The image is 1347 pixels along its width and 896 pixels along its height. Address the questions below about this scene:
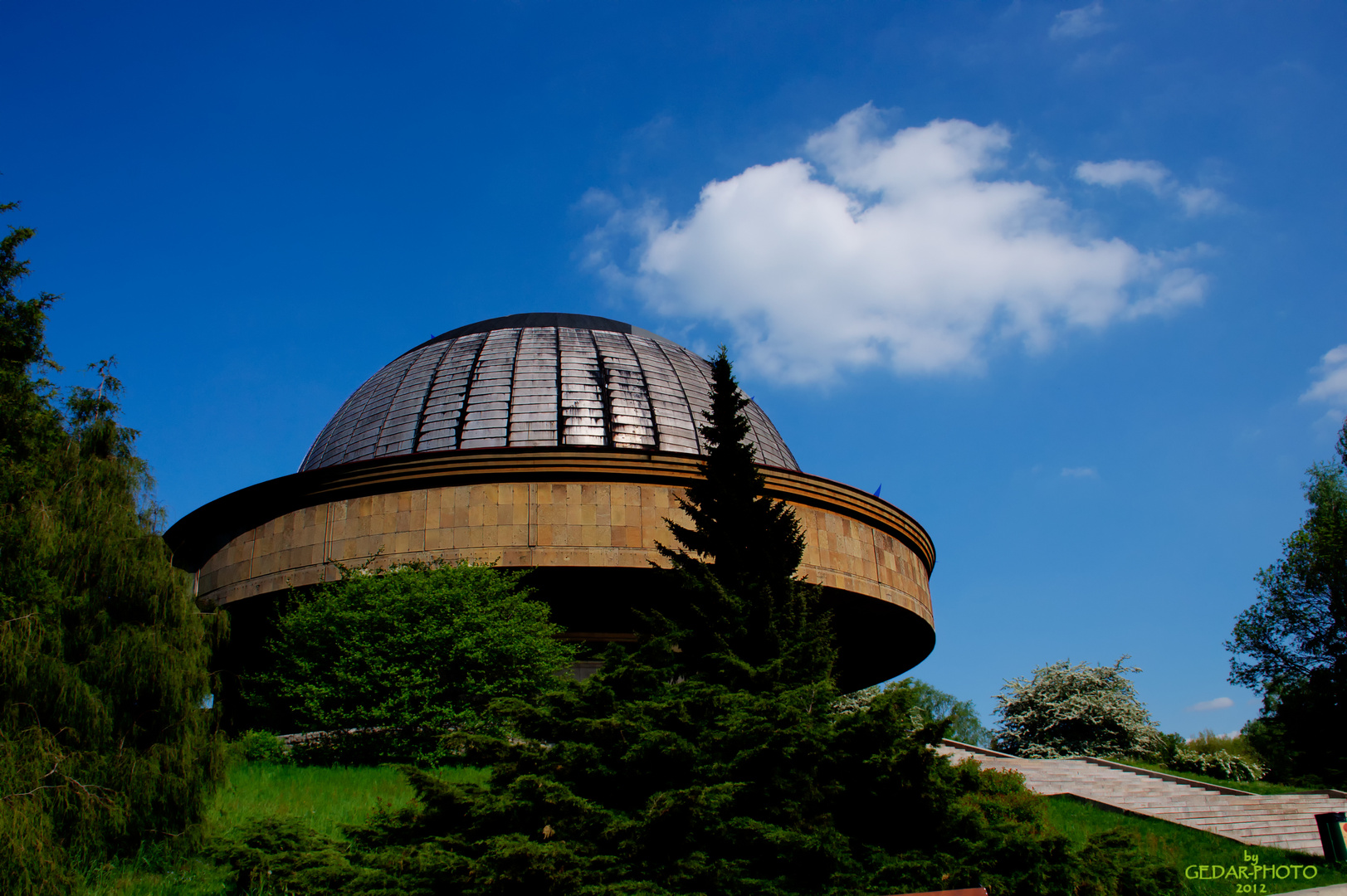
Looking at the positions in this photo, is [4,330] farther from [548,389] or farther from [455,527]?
[548,389]

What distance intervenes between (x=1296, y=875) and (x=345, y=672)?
1256cm

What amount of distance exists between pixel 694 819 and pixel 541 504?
13.5 m

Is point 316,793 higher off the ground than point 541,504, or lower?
lower

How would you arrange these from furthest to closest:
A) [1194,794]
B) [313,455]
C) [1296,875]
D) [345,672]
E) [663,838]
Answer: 1. [313,455]
2. [1194,794]
3. [345,672]
4. [1296,875]
5. [663,838]

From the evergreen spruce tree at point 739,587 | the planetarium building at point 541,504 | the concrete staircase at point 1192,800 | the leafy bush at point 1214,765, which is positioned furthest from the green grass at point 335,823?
the leafy bush at point 1214,765

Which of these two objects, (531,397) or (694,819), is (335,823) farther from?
(531,397)

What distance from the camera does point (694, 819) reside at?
283 inches

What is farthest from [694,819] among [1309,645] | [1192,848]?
[1309,645]

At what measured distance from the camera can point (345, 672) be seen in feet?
48.0

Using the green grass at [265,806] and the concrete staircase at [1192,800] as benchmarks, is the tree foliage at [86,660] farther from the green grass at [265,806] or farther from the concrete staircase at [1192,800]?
the concrete staircase at [1192,800]

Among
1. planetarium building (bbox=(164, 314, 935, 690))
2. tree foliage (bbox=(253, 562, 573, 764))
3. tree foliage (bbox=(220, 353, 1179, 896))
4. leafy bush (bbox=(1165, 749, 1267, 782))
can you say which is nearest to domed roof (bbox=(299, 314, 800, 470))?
planetarium building (bbox=(164, 314, 935, 690))

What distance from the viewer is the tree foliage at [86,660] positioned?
8258 millimetres

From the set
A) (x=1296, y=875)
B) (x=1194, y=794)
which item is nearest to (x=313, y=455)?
(x=1194, y=794)

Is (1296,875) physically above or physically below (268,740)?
below
